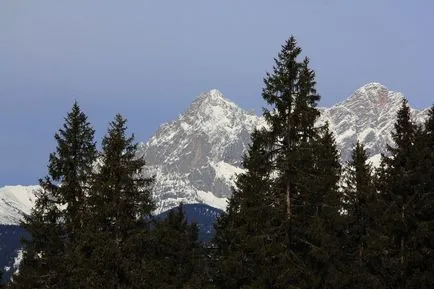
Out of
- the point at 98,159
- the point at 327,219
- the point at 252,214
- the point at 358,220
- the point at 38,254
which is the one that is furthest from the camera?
the point at 358,220

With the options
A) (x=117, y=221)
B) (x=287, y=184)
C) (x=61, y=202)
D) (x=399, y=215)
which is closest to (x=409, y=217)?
(x=399, y=215)

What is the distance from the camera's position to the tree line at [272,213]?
96.3 feet

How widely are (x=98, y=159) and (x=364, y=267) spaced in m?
15.4

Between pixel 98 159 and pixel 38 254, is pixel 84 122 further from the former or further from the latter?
pixel 38 254

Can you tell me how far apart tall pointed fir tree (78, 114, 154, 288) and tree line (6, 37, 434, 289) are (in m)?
0.05

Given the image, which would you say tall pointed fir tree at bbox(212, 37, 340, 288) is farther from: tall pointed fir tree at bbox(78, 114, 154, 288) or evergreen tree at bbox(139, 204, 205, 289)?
evergreen tree at bbox(139, 204, 205, 289)

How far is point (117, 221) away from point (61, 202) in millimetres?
5835

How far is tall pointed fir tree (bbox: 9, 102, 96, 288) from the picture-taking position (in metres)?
34.8

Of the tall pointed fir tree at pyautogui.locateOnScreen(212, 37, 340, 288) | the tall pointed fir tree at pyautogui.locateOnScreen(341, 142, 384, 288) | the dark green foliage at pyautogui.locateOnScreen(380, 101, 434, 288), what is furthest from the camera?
the tall pointed fir tree at pyautogui.locateOnScreen(341, 142, 384, 288)

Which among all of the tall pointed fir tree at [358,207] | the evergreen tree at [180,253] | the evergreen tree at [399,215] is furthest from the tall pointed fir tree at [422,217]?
the evergreen tree at [180,253]

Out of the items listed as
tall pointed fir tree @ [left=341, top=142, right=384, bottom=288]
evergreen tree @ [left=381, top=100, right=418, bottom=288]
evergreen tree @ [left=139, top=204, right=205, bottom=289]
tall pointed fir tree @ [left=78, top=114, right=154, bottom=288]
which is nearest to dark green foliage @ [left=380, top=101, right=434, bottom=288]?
evergreen tree @ [left=381, top=100, right=418, bottom=288]

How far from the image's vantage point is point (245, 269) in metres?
40.3

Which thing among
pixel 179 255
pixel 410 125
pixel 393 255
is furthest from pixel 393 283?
pixel 179 255

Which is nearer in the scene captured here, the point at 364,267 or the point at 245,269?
the point at 364,267
